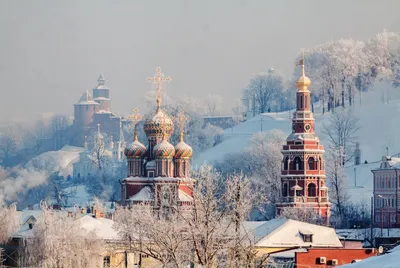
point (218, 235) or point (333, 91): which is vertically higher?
point (333, 91)

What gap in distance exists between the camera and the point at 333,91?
13475 centimetres

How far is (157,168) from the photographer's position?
86188 millimetres

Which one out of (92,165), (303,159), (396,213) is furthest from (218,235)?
(92,165)

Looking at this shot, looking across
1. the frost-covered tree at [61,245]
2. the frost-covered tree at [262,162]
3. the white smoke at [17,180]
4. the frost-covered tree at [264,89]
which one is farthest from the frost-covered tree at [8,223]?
the frost-covered tree at [264,89]

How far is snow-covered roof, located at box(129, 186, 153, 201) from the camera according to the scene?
84.7 m

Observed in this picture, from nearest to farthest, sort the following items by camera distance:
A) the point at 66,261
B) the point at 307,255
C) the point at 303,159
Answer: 1. the point at 307,255
2. the point at 66,261
3. the point at 303,159

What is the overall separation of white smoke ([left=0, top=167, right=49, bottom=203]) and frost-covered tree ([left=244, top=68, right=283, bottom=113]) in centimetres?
1949

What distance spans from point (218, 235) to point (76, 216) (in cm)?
2389

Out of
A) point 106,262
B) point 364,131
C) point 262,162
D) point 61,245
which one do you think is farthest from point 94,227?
point 364,131

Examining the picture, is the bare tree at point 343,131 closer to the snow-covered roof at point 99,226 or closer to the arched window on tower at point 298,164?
the arched window on tower at point 298,164

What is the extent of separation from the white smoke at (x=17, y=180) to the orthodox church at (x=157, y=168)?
4447 centimetres

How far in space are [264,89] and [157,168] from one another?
73.2 m

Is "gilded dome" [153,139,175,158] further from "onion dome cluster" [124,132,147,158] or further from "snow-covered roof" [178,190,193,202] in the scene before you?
"snow-covered roof" [178,190,193,202]

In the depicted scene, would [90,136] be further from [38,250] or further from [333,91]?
[38,250]
